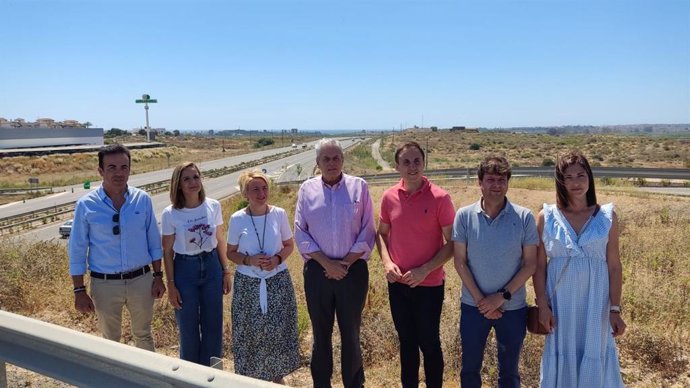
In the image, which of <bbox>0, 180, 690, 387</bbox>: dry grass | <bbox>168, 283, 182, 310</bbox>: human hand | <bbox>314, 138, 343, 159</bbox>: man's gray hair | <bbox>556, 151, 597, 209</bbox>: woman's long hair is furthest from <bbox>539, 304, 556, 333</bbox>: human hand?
<bbox>168, 283, 182, 310</bbox>: human hand

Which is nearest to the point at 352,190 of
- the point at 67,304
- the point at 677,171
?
the point at 67,304

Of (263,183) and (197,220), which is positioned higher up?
(263,183)

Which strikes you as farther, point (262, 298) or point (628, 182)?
point (628, 182)

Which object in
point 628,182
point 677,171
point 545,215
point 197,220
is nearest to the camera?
point 545,215

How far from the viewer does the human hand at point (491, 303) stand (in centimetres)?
308

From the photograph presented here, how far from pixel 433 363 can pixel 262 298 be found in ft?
4.50

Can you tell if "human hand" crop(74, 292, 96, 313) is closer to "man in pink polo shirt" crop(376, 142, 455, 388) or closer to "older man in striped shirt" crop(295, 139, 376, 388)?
"older man in striped shirt" crop(295, 139, 376, 388)

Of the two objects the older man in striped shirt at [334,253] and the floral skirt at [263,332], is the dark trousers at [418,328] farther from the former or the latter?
the floral skirt at [263,332]

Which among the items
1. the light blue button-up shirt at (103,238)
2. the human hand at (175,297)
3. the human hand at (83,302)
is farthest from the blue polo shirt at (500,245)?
the human hand at (83,302)

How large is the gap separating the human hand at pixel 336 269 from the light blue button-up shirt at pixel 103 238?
60.4 inches

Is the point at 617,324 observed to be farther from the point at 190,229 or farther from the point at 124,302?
the point at 124,302

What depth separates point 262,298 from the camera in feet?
11.6

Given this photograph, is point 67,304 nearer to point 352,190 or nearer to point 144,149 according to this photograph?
point 352,190

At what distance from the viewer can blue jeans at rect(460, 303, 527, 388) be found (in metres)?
3.13
